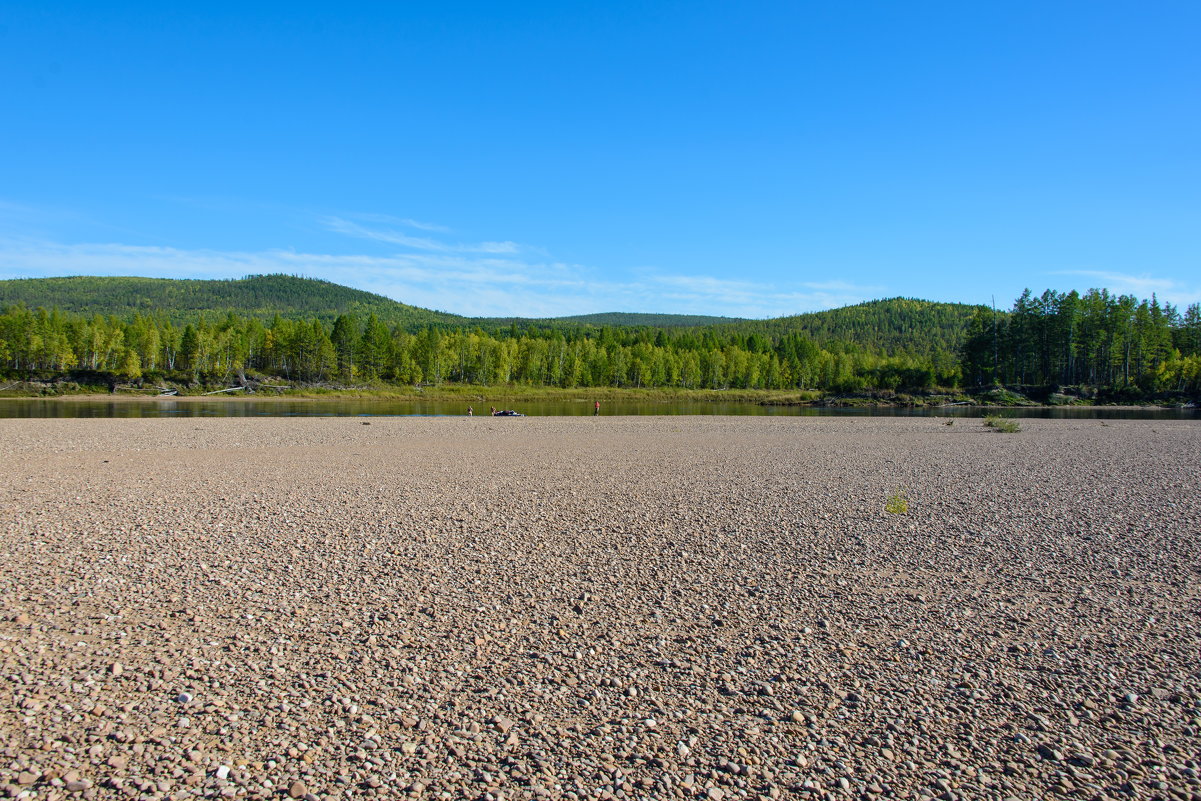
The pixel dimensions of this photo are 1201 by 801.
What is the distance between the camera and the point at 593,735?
5.07 meters

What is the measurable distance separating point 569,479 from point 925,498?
8377 millimetres

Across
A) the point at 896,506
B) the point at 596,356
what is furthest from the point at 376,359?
the point at 896,506

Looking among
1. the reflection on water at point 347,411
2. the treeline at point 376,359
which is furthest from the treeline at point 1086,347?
the reflection on water at point 347,411

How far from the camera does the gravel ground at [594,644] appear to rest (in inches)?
183

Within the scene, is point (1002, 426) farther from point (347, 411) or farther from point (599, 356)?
point (599, 356)

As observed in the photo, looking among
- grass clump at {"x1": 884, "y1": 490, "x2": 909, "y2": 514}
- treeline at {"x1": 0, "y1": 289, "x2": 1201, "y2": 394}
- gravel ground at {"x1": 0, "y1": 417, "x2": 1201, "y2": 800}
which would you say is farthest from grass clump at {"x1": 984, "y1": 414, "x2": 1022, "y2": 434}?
treeline at {"x1": 0, "y1": 289, "x2": 1201, "y2": 394}

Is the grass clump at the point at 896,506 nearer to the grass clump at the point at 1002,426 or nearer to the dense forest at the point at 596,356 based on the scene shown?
the grass clump at the point at 1002,426

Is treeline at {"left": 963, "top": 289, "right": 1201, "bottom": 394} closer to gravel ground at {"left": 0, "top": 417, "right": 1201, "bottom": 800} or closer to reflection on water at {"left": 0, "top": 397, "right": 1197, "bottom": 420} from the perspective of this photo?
reflection on water at {"left": 0, "top": 397, "right": 1197, "bottom": 420}

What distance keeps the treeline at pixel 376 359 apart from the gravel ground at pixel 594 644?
8671 centimetres

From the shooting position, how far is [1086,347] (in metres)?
85.6

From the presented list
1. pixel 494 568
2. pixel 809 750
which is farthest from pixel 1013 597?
pixel 494 568

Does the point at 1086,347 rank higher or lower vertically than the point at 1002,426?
higher

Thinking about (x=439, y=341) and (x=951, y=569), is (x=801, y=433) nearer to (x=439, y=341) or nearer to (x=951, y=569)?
(x=951, y=569)

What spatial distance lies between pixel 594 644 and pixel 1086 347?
335 feet
